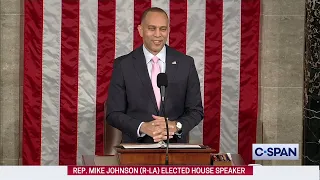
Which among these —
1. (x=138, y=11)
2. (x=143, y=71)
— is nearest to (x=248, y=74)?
(x=138, y=11)

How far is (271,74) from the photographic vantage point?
7.09m

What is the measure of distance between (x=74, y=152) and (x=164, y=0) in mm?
1718

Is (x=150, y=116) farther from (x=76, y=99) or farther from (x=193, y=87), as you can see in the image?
(x=76, y=99)

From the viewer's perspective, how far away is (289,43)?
7.08 m

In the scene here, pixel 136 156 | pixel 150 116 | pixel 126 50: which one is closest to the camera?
pixel 136 156

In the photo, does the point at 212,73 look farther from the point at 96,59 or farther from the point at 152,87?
the point at 152,87

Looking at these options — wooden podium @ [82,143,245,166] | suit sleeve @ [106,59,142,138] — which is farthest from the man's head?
wooden podium @ [82,143,245,166]

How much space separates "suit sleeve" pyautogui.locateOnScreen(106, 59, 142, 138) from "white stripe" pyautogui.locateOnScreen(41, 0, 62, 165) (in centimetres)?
189

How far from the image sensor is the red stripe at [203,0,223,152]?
22.6 ft

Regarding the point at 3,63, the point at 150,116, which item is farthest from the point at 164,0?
Answer: the point at 150,116

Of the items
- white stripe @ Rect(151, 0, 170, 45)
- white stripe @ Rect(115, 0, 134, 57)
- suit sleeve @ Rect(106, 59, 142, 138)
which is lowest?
suit sleeve @ Rect(106, 59, 142, 138)

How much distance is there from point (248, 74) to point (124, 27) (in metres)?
1.29

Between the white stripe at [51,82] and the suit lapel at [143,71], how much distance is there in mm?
1921

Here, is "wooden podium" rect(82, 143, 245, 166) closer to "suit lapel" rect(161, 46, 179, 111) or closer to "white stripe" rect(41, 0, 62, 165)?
"suit lapel" rect(161, 46, 179, 111)
